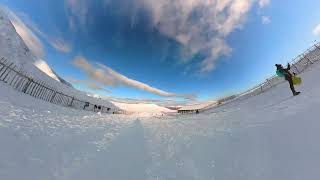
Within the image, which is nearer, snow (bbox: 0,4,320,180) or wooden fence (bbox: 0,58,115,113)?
snow (bbox: 0,4,320,180)

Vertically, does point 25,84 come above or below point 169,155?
above

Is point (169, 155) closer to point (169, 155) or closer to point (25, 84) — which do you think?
point (169, 155)

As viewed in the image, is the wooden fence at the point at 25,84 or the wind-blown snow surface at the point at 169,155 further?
the wooden fence at the point at 25,84

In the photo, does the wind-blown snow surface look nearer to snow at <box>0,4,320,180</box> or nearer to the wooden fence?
snow at <box>0,4,320,180</box>

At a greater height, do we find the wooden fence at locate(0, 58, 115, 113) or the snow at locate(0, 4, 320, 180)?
the wooden fence at locate(0, 58, 115, 113)

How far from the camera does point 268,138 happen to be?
6703mm

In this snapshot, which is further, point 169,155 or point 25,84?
point 25,84

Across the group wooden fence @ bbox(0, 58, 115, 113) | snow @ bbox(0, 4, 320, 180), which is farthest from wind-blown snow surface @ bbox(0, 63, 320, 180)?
wooden fence @ bbox(0, 58, 115, 113)

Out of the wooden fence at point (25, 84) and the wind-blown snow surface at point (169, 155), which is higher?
the wooden fence at point (25, 84)

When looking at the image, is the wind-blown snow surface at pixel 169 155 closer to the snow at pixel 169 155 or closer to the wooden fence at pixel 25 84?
the snow at pixel 169 155

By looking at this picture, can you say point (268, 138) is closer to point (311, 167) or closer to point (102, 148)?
point (311, 167)

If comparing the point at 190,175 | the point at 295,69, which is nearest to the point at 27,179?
the point at 190,175

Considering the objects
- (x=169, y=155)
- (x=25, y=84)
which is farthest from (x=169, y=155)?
(x=25, y=84)

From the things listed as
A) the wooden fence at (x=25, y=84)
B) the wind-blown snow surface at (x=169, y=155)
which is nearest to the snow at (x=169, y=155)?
the wind-blown snow surface at (x=169, y=155)
